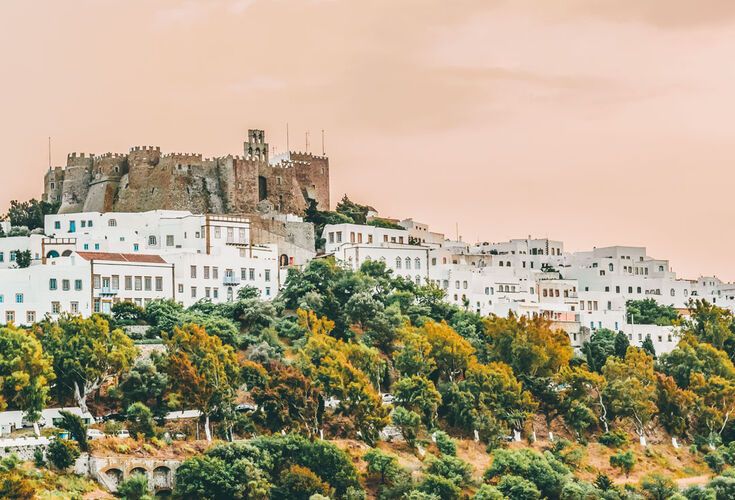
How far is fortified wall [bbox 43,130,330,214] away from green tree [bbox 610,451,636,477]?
103 feet

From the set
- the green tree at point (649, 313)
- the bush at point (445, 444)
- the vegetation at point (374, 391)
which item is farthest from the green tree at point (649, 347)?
the bush at point (445, 444)

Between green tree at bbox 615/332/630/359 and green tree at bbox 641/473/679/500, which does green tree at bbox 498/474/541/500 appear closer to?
green tree at bbox 641/473/679/500

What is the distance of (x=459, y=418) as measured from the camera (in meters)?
71.5

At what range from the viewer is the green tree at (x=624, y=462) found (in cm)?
7175

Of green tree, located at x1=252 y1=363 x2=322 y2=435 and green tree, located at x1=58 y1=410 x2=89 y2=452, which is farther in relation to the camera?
green tree, located at x1=252 y1=363 x2=322 y2=435

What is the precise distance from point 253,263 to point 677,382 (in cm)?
2407

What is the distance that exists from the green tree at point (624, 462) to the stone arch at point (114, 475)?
2530 cm

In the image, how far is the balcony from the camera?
80.8 m

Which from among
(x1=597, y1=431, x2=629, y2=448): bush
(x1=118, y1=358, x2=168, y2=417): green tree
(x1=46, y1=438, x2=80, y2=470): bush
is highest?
(x1=118, y1=358, x2=168, y2=417): green tree

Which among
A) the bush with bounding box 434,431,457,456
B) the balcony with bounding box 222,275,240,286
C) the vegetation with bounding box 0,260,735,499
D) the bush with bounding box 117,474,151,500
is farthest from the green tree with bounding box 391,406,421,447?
the balcony with bounding box 222,275,240,286

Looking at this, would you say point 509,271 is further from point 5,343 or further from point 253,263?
point 5,343

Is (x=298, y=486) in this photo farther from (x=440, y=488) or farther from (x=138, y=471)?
(x=440, y=488)

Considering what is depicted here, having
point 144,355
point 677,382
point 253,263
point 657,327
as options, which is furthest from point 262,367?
point 657,327

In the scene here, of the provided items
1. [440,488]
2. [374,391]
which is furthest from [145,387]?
[440,488]
